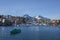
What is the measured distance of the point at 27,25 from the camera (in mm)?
70312

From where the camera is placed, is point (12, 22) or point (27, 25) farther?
point (27, 25)

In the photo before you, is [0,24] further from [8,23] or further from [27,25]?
[27,25]

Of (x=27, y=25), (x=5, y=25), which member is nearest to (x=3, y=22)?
(x=5, y=25)

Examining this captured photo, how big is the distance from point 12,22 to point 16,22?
2.70 meters

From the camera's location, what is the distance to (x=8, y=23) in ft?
200

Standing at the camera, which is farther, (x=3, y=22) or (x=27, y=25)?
(x=27, y=25)

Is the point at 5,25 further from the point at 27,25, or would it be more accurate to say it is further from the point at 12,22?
the point at 27,25

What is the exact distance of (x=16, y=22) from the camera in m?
62.9

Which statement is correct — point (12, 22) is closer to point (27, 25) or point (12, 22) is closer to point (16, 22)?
point (16, 22)

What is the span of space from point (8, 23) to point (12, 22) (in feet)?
4.73

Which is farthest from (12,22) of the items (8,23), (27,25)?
(27,25)

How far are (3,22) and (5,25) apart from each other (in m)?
1.26

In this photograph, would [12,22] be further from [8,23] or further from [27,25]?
[27,25]

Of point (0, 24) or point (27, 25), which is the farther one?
point (27, 25)
